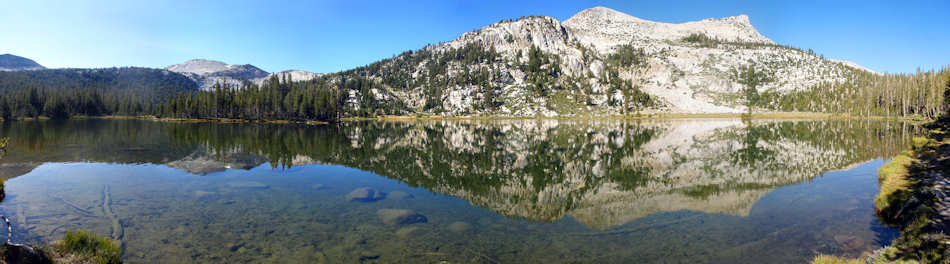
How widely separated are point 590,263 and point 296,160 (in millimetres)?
28924

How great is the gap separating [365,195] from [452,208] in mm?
5375

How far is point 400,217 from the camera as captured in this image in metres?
14.8

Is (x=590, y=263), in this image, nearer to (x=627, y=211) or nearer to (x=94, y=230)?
(x=627, y=211)

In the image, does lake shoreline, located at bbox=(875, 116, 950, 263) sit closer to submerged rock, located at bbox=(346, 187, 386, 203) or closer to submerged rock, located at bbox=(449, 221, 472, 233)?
submerged rock, located at bbox=(449, 221, 472, 233)

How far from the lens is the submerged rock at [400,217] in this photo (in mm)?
14297

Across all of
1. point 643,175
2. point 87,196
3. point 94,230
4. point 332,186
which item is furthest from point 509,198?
point 87,196

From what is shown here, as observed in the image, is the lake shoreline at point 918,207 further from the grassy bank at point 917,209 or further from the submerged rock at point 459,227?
the submerged rock at point 459,227

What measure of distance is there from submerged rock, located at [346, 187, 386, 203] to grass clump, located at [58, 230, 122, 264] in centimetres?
935

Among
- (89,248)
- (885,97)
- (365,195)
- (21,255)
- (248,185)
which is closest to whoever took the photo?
(21,255)

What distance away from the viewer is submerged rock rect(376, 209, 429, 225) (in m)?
14.3

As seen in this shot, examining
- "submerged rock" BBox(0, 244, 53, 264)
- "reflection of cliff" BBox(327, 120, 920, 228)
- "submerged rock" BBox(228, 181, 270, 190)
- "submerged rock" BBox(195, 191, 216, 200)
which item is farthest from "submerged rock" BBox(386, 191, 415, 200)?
"submerged rock" BBox(0, 244, 53, 264)

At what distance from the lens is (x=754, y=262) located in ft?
34.8

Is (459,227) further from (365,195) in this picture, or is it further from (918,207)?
(918,207)

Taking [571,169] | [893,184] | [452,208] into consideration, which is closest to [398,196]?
[452,208]
